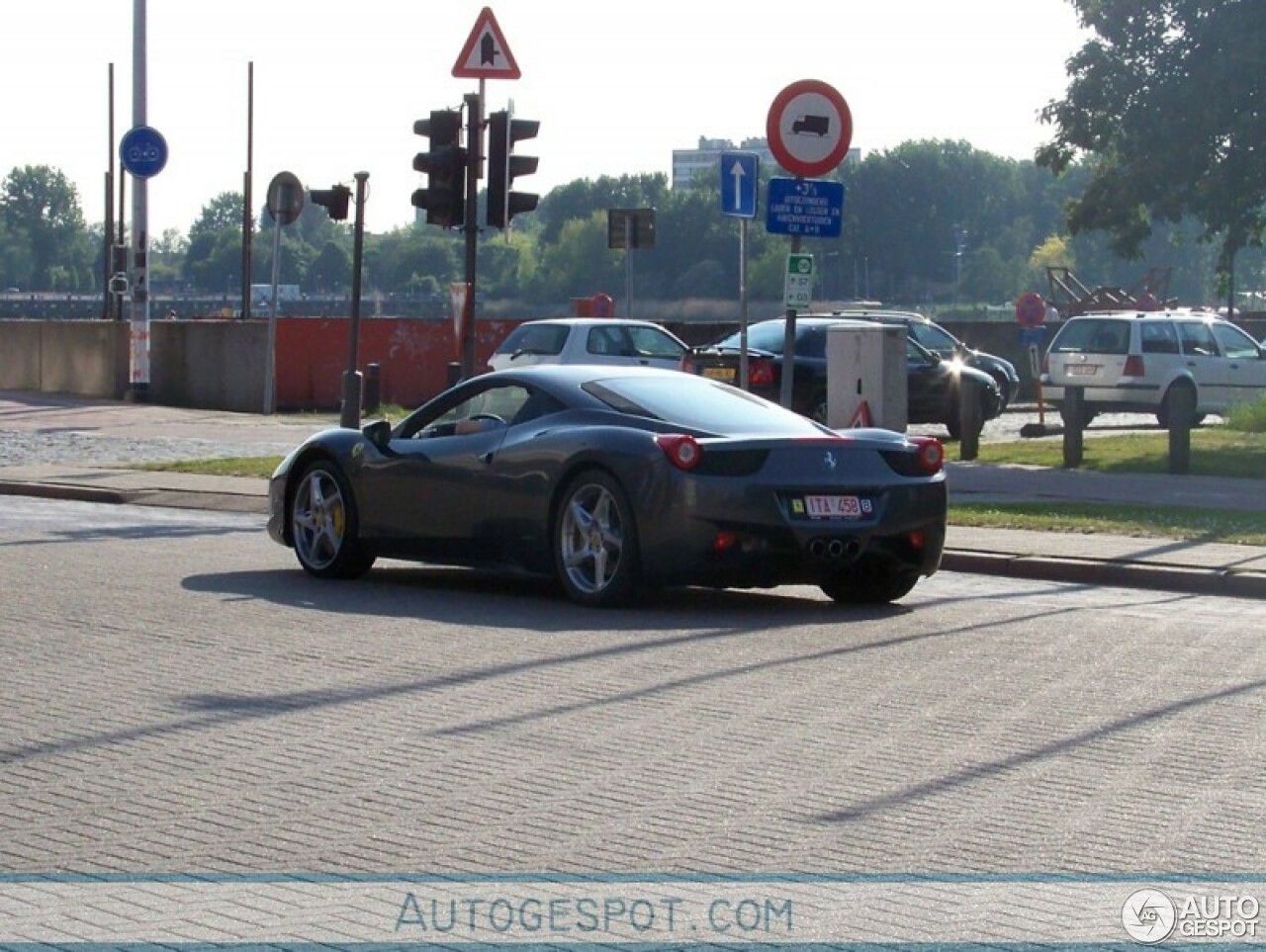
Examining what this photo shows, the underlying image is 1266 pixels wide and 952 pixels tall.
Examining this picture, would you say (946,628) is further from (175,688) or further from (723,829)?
(723,829)

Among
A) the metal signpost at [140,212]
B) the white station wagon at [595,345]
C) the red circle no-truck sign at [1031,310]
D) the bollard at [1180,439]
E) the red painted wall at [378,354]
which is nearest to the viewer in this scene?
the bollard at [1180,439]

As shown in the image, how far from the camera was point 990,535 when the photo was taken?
52.5 feet

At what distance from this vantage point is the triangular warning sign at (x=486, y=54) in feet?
→ 62.7

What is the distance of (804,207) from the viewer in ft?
52.5

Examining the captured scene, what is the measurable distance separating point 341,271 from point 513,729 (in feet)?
582

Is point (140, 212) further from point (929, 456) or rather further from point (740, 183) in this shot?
point (929, 456)

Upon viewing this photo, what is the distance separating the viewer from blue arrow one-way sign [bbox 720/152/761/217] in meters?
19.0

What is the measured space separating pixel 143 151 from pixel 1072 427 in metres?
15.0

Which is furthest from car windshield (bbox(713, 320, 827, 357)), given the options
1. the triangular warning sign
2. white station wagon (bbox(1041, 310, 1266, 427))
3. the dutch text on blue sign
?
the dutch text on blue sign

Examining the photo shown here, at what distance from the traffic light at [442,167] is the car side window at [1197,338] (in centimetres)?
1469

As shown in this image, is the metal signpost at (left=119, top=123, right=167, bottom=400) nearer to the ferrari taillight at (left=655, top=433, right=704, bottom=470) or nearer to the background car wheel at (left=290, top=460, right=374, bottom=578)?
the background car wheel at (left=290, top=460, right=374, bottom=578)

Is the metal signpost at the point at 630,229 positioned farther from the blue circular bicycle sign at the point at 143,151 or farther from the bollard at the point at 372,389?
the blue circular bicycle sign at the point at 143,151

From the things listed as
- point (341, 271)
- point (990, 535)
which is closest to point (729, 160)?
point (990, 535)

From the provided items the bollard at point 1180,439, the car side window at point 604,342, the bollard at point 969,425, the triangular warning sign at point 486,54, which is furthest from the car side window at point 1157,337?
the triangular warning sign at point 486,54
